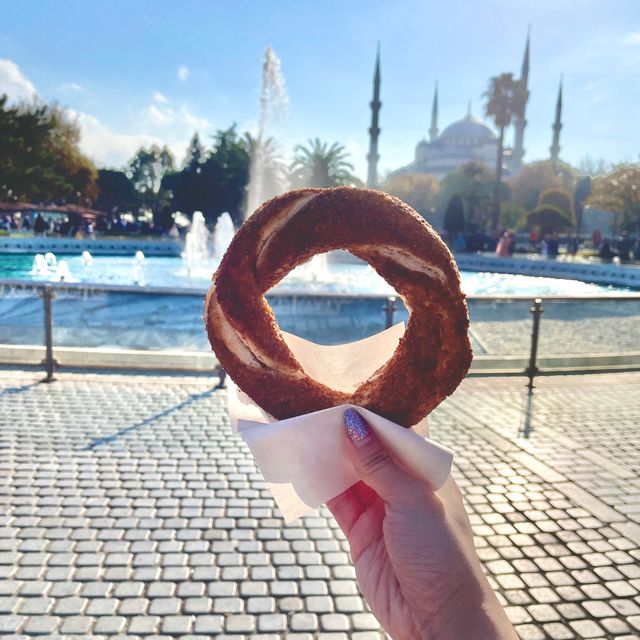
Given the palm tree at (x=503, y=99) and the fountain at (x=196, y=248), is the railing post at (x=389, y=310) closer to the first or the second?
the fountain at (x=196, y=248)

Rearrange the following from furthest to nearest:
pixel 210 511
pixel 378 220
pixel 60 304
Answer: pixel 60 304 → pixel 210 511 → pixel 378 220

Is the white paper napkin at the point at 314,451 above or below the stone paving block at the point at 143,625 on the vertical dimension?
above

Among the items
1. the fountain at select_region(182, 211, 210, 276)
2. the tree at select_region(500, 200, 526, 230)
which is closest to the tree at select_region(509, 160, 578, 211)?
the tree at select_region(500, 200, 526, 230)

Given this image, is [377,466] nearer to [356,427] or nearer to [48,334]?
[356,427]

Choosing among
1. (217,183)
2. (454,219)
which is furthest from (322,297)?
(217,183)

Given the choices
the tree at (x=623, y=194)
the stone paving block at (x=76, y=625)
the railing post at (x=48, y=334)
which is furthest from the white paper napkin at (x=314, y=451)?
the tree at (x=623, y=194)

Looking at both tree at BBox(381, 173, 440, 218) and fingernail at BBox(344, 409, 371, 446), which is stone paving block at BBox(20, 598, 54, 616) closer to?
fingernail at BBox(344, 409, 371, 446)

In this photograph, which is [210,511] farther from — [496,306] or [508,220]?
[508,220]

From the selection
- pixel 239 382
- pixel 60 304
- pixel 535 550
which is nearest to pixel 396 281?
pixel 239 382
